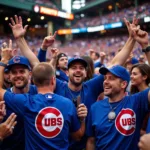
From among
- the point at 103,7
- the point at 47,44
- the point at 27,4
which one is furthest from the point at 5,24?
the point at 47,44

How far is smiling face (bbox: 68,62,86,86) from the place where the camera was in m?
3.36

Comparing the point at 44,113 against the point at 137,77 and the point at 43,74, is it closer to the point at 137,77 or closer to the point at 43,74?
the point at 43,74

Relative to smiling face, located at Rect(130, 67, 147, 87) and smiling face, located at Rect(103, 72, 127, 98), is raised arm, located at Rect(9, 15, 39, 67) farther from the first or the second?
smiling face, located at Rect(130, 67, 147, 87)

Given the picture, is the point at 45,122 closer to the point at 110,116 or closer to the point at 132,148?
the point at 110,116

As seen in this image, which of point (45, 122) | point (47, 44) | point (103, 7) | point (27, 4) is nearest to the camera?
point (45, 122)

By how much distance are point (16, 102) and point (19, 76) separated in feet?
1.75

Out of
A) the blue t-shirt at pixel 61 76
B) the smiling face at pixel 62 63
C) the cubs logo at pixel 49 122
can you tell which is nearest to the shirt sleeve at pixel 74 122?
the cubs logo at pixel 49 122

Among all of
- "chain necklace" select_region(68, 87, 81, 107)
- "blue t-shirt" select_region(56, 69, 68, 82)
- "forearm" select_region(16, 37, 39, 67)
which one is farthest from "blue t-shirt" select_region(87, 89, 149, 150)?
"blue t-shirt" select_region(56, 69, 68, 82)

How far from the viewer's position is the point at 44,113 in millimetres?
2412

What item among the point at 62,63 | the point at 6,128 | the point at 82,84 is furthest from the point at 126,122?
the point at 62,63

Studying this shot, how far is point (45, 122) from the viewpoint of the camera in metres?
2.40

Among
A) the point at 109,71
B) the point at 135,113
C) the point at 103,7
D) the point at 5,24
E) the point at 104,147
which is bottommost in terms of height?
the point at 104,147

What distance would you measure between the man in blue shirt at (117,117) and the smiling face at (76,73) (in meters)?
0.56

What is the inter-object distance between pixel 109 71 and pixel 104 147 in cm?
78
